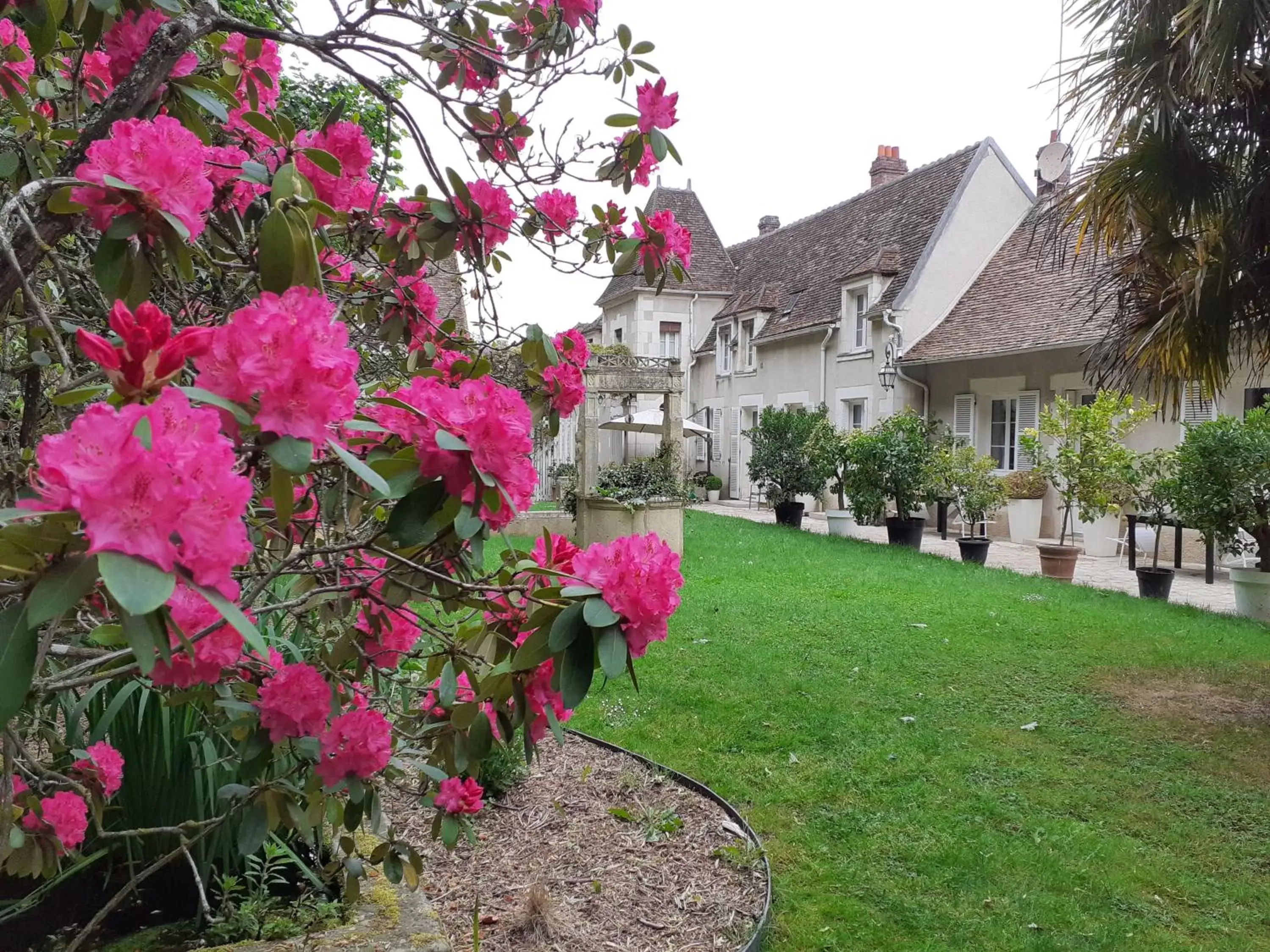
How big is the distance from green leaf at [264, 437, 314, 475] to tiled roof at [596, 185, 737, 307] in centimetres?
2121

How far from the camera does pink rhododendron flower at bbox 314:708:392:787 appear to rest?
4.92 feet

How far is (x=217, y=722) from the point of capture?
1992 millimetres

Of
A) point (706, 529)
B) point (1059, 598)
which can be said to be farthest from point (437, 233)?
point (706, 529)

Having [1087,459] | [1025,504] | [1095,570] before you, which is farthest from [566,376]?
[1025,504]

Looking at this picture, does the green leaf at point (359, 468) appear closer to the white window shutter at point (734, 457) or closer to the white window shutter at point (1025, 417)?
the white window shutter at point (1025, 417)

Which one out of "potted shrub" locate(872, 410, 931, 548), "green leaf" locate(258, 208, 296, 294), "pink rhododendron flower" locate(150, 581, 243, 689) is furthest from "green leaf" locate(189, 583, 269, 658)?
"potted shrub" locate(872, 410, 931, 548)

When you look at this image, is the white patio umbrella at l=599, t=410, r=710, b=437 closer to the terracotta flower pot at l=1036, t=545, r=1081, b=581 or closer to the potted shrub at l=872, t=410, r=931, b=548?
the potted shrub at l=872, t=410, r=931, b=548

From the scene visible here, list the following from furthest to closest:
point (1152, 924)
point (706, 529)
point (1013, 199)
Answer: point (1013, 199), point (706, 529), point (1152, 924)

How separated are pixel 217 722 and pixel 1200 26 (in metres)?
4.71

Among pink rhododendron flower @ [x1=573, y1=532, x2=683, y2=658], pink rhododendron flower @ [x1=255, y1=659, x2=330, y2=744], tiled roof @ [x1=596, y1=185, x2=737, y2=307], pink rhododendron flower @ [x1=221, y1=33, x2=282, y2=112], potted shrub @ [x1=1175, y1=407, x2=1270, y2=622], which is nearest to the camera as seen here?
pink rhododendron flower @ [x1=573, y1=532, x2=683, y2=658]

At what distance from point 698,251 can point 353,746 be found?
2256 centimetres

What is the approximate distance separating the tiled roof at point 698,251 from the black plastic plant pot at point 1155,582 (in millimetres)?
14888

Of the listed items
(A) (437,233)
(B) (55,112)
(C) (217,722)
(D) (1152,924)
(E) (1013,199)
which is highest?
(E) (1013,199)

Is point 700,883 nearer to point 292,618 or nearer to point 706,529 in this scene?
point 292,618
